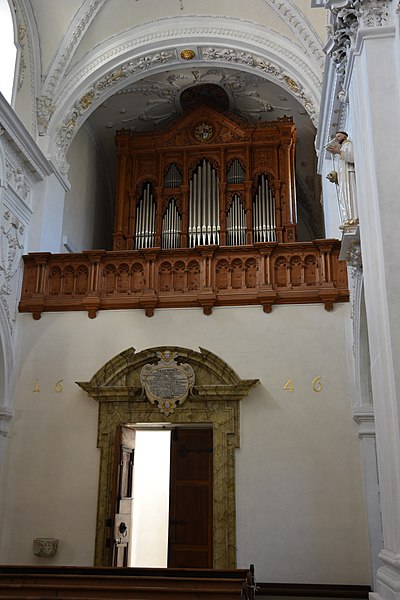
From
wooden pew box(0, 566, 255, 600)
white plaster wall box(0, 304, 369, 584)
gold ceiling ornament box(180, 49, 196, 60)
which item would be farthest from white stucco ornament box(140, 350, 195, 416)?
gold ceiling ornament box(180, 49, 196, 60)

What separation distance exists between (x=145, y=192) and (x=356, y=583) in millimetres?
7695

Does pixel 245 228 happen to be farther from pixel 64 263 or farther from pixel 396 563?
pixel 396 563

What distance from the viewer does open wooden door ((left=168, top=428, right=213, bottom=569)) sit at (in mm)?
9359

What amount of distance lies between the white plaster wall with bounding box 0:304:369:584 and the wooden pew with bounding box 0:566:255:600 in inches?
78.2

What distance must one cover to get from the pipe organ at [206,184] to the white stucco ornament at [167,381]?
2.87 metres

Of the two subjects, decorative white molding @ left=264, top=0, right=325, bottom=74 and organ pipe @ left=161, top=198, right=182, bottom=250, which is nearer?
decorative white molding @ left=264, top=0, right=325, bottom=74

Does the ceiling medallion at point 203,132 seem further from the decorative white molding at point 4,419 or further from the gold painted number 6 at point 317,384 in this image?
the decorative white molding at point 4,419

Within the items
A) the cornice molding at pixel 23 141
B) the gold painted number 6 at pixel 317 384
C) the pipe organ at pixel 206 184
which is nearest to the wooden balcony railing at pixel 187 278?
the gold painted number 6 at pixel 317 384

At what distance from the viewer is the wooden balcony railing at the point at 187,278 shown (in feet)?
31.6

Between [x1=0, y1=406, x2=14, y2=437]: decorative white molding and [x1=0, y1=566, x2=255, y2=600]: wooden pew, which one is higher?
[x1=0, y1=406, x2=14, y2=437]: decorative white molding

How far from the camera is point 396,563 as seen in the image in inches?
178

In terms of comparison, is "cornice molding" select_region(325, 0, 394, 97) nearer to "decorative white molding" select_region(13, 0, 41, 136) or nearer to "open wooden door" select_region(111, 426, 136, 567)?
"open wooden door" select_region(111, 426, 136, 567)

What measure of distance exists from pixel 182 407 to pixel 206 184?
4.82 m

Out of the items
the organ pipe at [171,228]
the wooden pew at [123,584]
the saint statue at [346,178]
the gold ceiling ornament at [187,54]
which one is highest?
the gold ceiling ornament at [187,54]
